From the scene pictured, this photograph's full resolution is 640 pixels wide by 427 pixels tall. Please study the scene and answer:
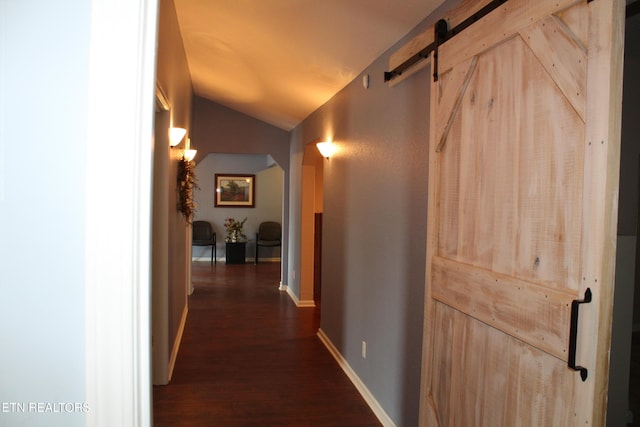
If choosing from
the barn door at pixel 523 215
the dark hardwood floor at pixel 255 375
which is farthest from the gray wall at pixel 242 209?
the barn door at pixel 523 215

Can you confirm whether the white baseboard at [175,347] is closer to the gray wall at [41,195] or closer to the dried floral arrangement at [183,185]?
the dried floral arrangement at [183,185]

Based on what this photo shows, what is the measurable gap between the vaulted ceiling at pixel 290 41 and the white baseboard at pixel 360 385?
2.33 m

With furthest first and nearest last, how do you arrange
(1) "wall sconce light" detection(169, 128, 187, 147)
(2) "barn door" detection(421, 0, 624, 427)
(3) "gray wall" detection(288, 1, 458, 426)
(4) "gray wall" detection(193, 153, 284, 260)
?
(4) "gray wall" detection(193, 153, 284, 260) < (1) "wall sconce light" detection(169, 128, 187, 147) < (3) "gray wall" detection(288, 1, 458, 426) < (2) "barn door" detection(421, 0, 624, 427)

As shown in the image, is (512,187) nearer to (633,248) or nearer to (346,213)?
(633,248)

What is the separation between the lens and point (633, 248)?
2740 mm

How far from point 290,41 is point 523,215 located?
255cm

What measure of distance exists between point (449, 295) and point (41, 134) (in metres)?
1.53

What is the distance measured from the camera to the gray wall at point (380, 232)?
8.64 feet

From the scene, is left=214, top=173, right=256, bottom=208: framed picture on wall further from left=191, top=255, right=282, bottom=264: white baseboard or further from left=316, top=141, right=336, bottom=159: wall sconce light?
left=316, top=141, right=336, bottom=159: wall sconce light

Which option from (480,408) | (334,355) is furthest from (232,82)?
(480,408)

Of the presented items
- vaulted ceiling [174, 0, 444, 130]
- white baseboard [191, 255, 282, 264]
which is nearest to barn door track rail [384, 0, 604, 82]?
vaulted ceiling [174, 0, 444, 130]

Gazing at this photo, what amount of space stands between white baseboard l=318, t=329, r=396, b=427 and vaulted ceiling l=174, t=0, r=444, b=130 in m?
2.33

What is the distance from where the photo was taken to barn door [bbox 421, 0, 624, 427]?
1228mm

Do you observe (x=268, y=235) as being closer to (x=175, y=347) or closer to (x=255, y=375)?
(x=175, y=347)
